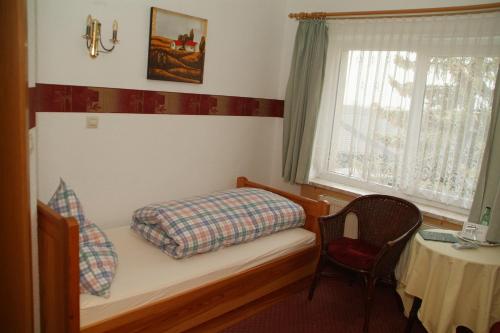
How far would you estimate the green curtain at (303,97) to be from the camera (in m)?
3.38

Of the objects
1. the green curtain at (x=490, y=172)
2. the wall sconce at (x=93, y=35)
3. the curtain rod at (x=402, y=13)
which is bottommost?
the green curtain at (x=490, y=172)

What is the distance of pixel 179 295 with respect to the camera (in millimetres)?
2170

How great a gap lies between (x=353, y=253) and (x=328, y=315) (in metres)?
0.44

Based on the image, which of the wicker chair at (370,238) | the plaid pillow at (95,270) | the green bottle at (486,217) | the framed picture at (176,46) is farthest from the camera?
the framed picture at (176,46)

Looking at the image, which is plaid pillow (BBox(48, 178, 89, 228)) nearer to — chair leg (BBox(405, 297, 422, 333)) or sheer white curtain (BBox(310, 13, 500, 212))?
chair leg (BBox(405, 297, 422, 333))

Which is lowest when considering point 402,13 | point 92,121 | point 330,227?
point 330,227

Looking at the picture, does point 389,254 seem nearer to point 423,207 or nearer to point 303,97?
point 423,207

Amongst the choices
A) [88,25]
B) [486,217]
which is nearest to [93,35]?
[88,25]

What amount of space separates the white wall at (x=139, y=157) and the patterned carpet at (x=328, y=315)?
1.10 meters

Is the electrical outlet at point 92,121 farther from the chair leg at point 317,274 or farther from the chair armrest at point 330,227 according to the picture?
the chair leg at point 317,274

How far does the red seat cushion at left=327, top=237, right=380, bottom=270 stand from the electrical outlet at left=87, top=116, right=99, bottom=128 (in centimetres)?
172

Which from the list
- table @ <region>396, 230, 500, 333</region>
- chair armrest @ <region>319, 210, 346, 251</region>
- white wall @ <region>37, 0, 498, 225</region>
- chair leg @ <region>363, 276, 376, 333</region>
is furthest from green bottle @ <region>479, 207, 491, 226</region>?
white wall @ <region>37, 0, 498, 225</region>

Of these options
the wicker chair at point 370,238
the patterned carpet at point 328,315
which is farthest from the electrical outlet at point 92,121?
the wicker chair at point 370,238

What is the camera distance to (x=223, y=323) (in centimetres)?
250
